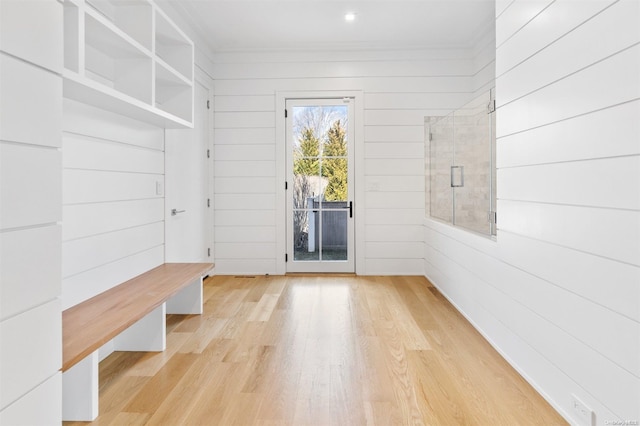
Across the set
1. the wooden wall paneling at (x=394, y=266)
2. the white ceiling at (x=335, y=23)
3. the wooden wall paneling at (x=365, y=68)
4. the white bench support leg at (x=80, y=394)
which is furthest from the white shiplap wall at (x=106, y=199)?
the wooden wall paneling at (x=394, y=266)

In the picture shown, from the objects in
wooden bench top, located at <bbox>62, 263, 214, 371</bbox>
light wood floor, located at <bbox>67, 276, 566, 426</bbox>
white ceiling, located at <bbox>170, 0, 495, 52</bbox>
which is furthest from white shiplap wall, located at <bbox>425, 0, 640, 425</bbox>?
wooden bench top, located at <bbox>62, 263, 214, 371</bbox>

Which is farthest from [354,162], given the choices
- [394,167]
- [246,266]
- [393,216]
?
Result: [246,266]

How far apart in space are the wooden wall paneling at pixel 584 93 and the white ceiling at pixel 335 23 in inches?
80.7

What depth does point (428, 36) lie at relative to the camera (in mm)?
4277

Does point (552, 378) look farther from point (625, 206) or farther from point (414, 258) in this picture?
point (414, 258)

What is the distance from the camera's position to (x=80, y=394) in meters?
1.72

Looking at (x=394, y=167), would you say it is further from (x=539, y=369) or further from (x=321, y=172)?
(x=539, y=369)

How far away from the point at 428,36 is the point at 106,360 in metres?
4.16

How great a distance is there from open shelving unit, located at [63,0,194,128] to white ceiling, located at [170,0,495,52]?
95 centimetres

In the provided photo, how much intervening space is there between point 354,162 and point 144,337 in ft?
9.71

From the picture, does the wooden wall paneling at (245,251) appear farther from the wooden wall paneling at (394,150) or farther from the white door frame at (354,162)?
the wooden wall paneling at (394,150)

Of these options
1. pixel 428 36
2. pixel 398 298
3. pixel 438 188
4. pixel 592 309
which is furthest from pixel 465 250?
pixel 428 36

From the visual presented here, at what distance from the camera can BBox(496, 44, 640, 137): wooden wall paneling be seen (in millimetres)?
1297

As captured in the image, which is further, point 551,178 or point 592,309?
point 551,178
